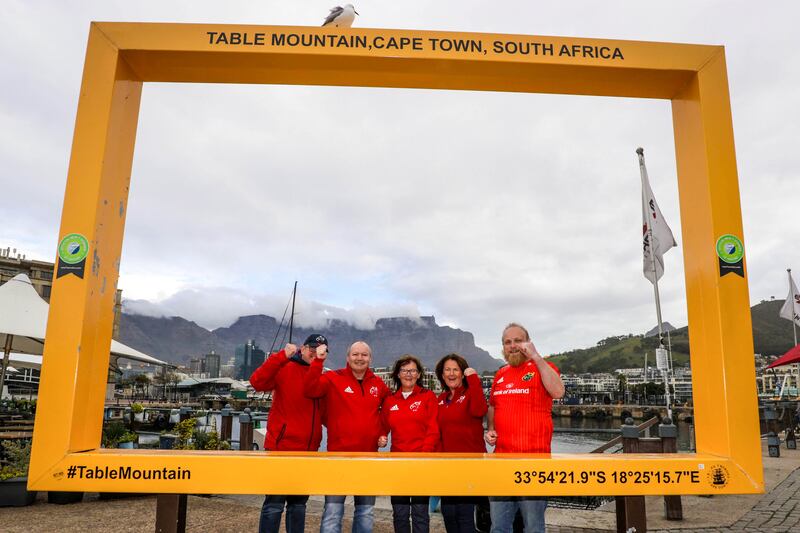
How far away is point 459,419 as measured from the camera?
4395 millimetres

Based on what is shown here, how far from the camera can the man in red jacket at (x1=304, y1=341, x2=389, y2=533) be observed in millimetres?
4039

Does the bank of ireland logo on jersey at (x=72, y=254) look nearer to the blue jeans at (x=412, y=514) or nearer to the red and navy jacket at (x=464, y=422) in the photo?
the red and navy jacket at (x=464, y=422)

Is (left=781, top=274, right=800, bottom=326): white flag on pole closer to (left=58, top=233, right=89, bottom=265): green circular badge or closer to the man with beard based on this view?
the man with beard

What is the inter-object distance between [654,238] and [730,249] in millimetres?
7637

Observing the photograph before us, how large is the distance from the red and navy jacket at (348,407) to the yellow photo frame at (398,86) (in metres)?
1.48

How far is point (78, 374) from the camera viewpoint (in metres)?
2.63

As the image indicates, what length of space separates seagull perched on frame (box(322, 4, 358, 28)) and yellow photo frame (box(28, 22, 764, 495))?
218 mm

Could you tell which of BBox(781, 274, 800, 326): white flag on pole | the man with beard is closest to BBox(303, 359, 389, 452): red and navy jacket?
the man with beard

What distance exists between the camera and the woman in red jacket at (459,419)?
167 inches

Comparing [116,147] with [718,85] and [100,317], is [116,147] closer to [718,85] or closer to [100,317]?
[100,317]

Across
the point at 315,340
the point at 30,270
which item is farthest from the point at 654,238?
the point at 30,270

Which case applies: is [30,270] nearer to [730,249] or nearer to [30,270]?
[30,270]

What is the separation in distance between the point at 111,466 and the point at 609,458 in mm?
2556

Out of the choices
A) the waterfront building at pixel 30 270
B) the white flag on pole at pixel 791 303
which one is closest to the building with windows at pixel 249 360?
the waterfront building at pixel 30 270
